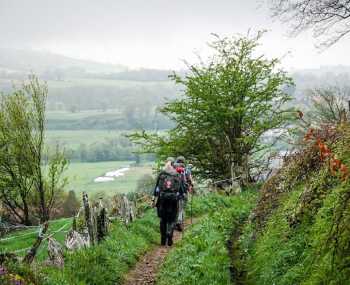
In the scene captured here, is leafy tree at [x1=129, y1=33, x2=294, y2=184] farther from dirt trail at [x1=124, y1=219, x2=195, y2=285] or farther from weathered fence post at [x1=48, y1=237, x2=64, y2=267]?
weathered fence post at [x1=48, y1=237, x2=64, y2=267]

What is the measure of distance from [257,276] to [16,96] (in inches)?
911

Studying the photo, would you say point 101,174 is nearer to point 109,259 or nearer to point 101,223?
point 101,223

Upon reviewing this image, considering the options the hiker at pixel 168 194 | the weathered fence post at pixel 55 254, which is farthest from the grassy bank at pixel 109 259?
the hiker at pixel 168 194

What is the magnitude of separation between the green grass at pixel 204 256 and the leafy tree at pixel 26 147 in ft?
51.4

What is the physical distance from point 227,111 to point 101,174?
492 ft

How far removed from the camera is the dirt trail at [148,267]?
11109mm

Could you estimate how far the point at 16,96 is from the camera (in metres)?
28.7

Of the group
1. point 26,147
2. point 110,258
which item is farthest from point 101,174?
point 110,258

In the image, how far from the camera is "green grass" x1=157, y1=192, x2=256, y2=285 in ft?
32.1

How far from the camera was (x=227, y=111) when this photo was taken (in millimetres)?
25938

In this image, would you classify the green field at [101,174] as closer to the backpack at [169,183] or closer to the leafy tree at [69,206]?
the leafy tree at [69,206]

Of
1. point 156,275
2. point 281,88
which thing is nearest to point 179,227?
point 156,275

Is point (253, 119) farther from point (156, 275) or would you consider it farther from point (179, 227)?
point (156, 275)

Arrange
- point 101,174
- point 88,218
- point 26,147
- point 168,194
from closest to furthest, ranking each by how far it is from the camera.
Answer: point 88,218 → point 168,194 → point 26,147 → point 101,174
